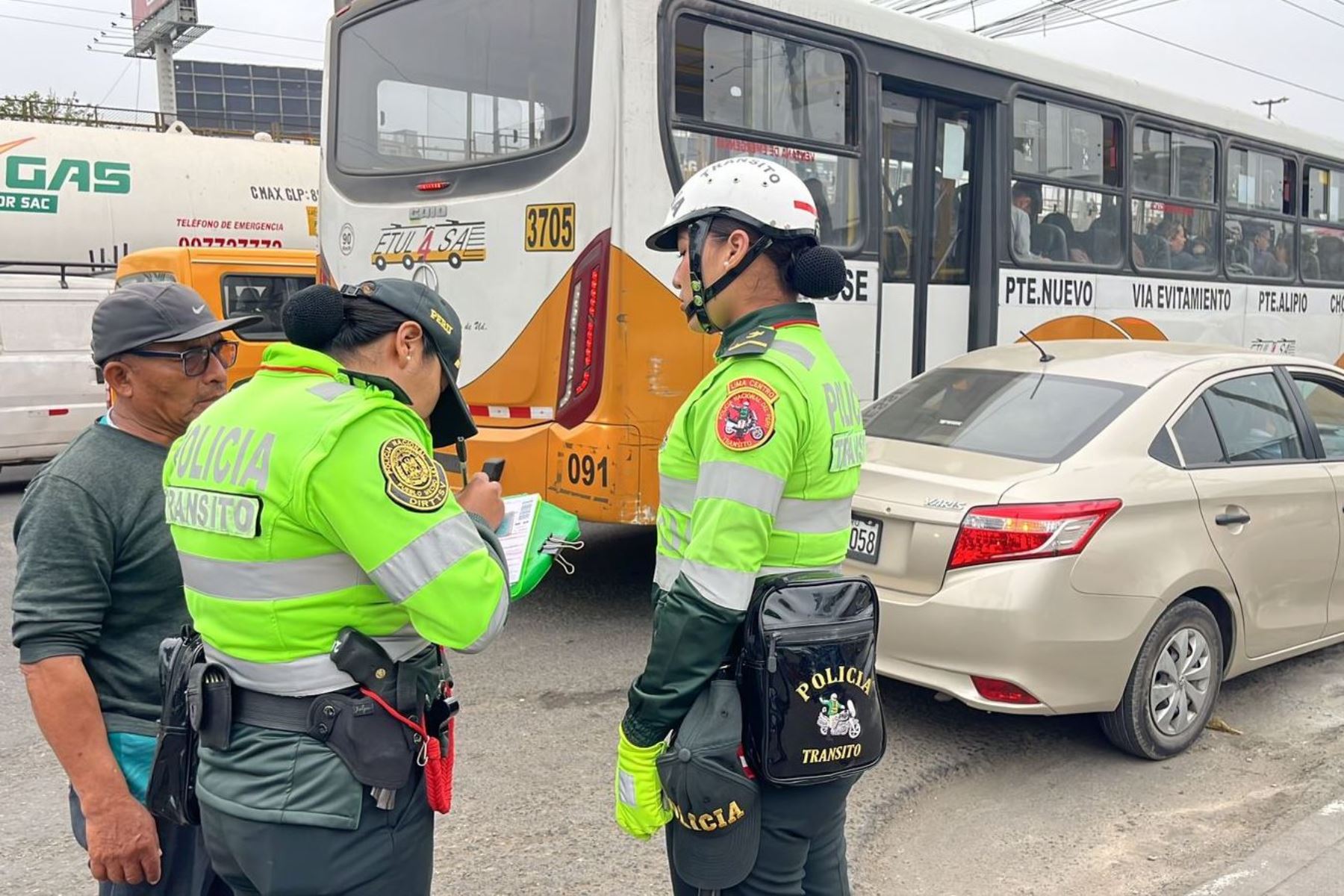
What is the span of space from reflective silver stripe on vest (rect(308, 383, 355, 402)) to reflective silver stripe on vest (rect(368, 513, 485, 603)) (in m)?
0.27

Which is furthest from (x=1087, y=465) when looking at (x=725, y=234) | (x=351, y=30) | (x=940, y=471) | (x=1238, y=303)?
(x=1238, y=303)

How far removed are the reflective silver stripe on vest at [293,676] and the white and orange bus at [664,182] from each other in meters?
3.80

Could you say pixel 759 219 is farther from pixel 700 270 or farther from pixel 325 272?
pixel 325 272

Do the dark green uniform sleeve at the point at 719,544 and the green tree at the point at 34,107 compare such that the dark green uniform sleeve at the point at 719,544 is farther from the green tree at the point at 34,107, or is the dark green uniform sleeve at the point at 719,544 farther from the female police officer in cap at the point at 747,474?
the green tree at the point at 34,107

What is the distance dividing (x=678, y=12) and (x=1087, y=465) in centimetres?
A: 309

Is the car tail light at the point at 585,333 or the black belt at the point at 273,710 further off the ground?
the car tail light at the point at 585,333

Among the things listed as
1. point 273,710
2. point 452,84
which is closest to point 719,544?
point 273,710

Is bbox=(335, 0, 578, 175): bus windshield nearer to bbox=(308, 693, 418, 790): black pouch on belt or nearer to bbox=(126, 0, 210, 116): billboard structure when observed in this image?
bbox=(308, 693, 418, 790): black pouch on belt

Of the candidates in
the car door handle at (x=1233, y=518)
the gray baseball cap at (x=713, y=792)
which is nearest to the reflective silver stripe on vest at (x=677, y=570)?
the gray baseball cap at (x=713, y=792)

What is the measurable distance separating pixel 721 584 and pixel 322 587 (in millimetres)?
689

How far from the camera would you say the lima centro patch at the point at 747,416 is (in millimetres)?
2055

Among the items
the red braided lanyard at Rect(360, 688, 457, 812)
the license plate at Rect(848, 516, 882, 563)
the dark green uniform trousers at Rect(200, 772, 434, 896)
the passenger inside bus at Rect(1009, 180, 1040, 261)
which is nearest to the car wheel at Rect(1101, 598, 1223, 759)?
the license plate at Rect(848, 516, 882, 563)

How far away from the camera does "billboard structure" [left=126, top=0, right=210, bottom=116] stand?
3450cm

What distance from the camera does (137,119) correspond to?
27.8 meters
